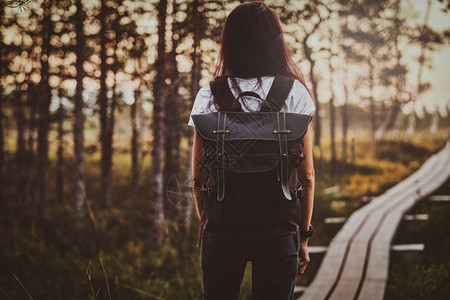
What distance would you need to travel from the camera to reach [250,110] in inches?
72.6

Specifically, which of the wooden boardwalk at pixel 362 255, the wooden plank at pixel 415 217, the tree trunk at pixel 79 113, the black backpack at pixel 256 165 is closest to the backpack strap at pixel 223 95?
the black backpack at pixel 256 165

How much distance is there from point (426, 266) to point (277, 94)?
192 inches

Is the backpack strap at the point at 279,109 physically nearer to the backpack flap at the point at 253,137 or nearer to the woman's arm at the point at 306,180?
Answer: the backpack flap at the point at 253,137

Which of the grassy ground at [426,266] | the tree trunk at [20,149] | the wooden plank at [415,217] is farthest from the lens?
the tree trunk at [20,149]

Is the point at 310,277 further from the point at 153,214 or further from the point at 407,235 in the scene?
the point at 153,214

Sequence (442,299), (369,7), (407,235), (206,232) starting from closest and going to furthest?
(206,232) < (442,299) < (407,235) < (369,7)

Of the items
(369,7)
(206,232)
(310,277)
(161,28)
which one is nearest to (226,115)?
(206,232)

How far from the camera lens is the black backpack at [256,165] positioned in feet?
5.80

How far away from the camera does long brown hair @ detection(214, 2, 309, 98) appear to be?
190 centimetres

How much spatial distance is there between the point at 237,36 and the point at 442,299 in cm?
420

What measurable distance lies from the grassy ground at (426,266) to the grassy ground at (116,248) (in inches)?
55.1

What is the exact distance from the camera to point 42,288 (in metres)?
5.21

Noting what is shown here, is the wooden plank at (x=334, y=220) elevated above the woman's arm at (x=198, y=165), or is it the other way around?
the woman's arm at (x=198, y=165)

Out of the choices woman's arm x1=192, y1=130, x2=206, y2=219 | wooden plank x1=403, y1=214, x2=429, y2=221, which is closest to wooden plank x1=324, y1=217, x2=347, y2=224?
wooden plank x1=403, y1=214, x2=429, y2=221
